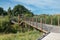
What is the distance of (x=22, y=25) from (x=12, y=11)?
45.6ft

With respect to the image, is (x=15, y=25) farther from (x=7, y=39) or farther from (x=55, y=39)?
(x=55, y=39)

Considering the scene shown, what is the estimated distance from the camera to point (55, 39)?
27.1ft

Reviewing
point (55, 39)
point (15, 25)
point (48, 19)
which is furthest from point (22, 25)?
point (55, 39)

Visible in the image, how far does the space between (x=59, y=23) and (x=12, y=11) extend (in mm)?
17011

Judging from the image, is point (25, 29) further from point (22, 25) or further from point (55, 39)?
point (55, 39)

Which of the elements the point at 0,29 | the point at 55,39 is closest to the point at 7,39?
the point at 55,39

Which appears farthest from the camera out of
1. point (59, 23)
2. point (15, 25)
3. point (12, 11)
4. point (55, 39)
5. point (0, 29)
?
point (12, 11)

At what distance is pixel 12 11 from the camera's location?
30938 mm

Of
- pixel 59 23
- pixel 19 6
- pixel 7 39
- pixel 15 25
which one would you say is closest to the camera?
pixel 7 39

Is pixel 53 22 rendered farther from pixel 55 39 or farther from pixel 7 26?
pixel 55 39

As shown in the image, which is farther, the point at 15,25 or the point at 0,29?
the point at 15,25

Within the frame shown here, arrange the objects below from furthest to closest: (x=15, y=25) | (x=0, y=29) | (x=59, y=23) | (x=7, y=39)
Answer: (x=15, y=25), (x=0, y=29), (x=59, y=23), (x=7, y=39)

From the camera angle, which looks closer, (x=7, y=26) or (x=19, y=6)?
(x=7, y=26)

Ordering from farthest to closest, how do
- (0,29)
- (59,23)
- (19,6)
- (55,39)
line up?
(19,6) → (0,29) → (59,23) → (55,39)
